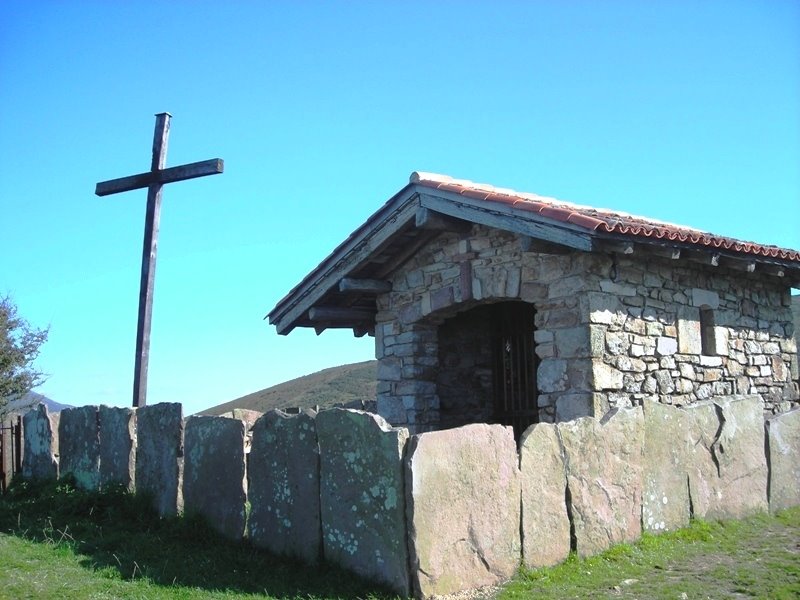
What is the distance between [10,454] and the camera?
9.93m

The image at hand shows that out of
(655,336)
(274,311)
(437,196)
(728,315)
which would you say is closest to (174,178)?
(274,311)

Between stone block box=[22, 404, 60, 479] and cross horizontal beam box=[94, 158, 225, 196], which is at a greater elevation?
cross horizontal beam box=[94, 158, 225, 196]

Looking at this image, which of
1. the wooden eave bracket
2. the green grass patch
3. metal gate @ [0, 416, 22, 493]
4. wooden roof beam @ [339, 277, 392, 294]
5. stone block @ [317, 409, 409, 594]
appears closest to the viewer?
stone block @ [317, 409, 409, 594]

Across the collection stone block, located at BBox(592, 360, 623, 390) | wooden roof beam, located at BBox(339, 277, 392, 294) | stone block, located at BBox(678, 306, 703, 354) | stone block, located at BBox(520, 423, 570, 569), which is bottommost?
stone block, located at BBox(520, 423, 570, 569)

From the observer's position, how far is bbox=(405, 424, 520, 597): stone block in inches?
196

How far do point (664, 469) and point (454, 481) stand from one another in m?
2.34

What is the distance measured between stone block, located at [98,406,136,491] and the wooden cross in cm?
89

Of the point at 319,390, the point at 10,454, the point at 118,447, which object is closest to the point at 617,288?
the point at 118,447

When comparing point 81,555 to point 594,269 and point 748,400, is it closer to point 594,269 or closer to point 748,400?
point 594,269

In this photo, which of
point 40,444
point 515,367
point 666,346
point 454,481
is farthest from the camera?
point 515,367

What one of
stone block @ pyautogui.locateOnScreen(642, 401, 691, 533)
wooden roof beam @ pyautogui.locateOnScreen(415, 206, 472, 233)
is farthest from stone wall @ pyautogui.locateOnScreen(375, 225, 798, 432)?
stone block @ pyautogui.locateOnScreen(642, 401, 691, 533)

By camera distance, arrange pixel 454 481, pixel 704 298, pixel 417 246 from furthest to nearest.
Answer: pixel 417 246
pixel 704 298
pixel 454 481

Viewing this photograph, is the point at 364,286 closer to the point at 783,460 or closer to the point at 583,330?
the point at 583,330

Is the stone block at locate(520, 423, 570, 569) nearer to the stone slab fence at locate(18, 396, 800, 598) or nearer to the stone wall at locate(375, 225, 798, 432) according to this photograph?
the stone slab fence at locate(18, 396, 800, 598)
